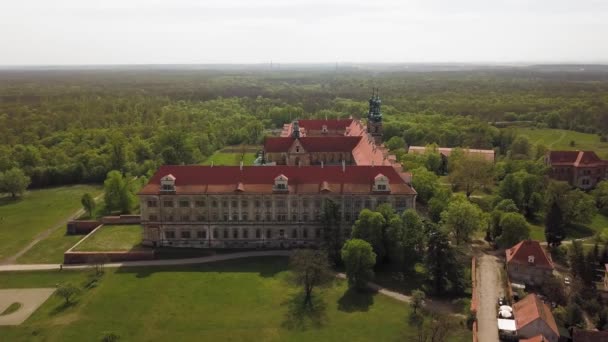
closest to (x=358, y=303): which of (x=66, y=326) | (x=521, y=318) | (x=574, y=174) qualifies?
(x=521, y=318)

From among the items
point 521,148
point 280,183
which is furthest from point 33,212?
point 521,148

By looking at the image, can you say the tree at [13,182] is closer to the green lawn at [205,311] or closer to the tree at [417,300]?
the green lawn at [205,311]

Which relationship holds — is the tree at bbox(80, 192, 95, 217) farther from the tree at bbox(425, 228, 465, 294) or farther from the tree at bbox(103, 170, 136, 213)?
the tree at bbox(425, 228, 465, 294)

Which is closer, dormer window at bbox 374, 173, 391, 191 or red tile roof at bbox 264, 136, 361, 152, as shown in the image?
dormer window at bbox 374, 173, 391, 191

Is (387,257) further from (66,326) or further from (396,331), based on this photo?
(66,326)

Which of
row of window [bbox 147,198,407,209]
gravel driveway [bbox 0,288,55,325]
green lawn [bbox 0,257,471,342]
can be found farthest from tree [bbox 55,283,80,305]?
row of window [bbox 147,198,407,209]

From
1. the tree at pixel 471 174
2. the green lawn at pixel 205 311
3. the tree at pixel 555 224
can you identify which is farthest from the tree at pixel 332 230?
the tree at pixel 471 174
